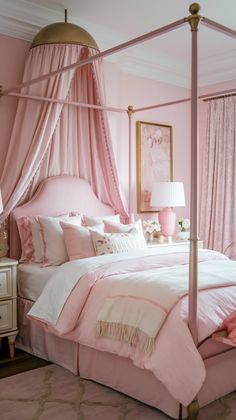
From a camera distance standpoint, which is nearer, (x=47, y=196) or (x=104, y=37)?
(x=47, y=196)

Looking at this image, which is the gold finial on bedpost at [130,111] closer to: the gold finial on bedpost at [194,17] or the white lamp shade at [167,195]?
the white lamp shade at [167,195]

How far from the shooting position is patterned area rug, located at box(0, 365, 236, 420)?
8.61ft

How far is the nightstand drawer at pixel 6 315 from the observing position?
348 cm

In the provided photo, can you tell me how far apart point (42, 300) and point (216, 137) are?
128 inches

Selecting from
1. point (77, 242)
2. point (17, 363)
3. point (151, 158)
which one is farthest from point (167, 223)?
point (17, 363)

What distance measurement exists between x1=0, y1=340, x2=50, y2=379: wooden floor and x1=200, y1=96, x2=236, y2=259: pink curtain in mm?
2743

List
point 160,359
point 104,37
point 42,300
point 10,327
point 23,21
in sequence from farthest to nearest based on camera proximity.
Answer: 1. point 104,37
2. point 23,21
3. point 10,327
4. point 42,300
5. point 160,359

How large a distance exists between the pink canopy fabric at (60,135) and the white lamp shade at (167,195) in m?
0.44

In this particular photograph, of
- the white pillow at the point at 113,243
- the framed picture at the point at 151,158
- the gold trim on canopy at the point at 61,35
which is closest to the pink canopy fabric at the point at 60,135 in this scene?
the gold trim on canopy at the point at 61,35

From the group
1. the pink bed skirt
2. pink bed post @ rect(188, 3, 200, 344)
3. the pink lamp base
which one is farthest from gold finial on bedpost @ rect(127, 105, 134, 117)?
the pink bed skirt

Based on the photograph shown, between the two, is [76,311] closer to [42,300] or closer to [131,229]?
[42,300]

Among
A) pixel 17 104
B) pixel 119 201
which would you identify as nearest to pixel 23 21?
pixel 17 104

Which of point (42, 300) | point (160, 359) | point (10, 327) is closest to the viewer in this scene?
point (160, 359)

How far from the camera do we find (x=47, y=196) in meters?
4.17
